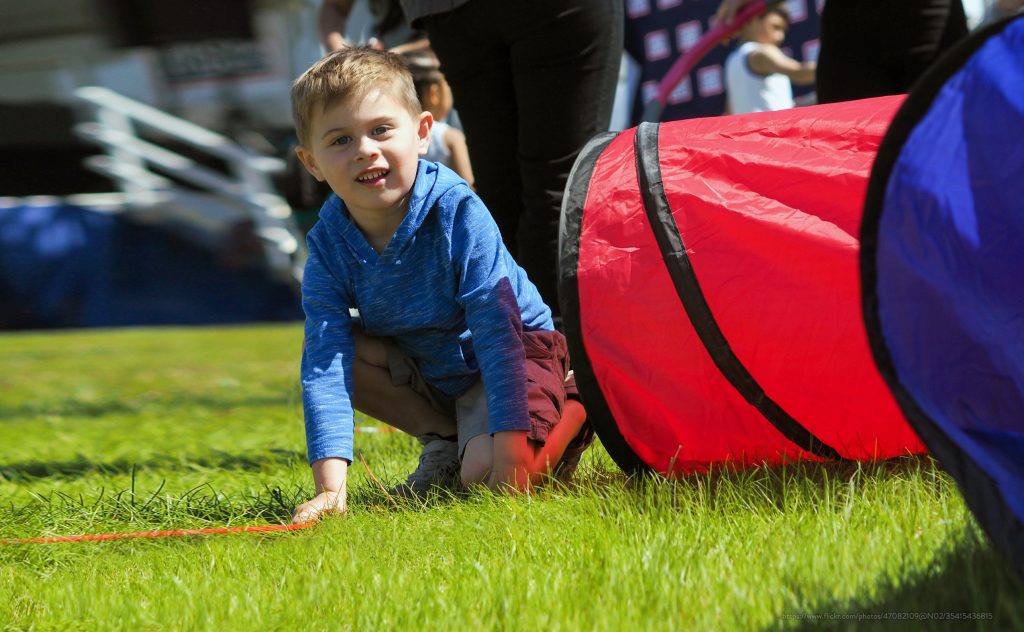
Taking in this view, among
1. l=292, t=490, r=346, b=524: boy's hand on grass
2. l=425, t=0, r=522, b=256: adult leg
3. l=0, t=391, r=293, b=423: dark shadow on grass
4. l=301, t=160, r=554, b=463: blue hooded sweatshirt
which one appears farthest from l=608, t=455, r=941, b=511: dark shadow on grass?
l=0, t=391, r=293, b=423: dark shadow on grass

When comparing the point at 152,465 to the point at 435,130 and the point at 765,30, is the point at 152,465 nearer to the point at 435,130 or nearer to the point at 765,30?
the point at 435,130

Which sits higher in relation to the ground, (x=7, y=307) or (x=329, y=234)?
(x=329, y=234)

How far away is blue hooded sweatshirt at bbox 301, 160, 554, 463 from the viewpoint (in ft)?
7.25

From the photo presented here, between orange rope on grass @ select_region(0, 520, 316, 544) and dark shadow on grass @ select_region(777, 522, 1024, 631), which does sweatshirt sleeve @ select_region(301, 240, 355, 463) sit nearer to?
orange rope on grass @ select_region(0, 520, 316, 544)

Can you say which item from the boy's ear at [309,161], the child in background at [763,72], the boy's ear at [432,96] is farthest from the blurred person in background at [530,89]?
the child in background at [763,72]

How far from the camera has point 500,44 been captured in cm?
273

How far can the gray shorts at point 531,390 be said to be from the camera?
2.24m

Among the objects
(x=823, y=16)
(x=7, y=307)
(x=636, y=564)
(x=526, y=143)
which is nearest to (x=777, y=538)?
(x=636, y=564)

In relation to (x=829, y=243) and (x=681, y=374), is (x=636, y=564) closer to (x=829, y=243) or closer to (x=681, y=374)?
(x=681, y=374)

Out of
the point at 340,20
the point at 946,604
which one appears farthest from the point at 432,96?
the point at 946,604

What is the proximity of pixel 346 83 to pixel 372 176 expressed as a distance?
0.61ft

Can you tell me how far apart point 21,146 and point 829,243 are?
951cm

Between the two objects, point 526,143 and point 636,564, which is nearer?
point 636,564

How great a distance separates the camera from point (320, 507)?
2123 mm
